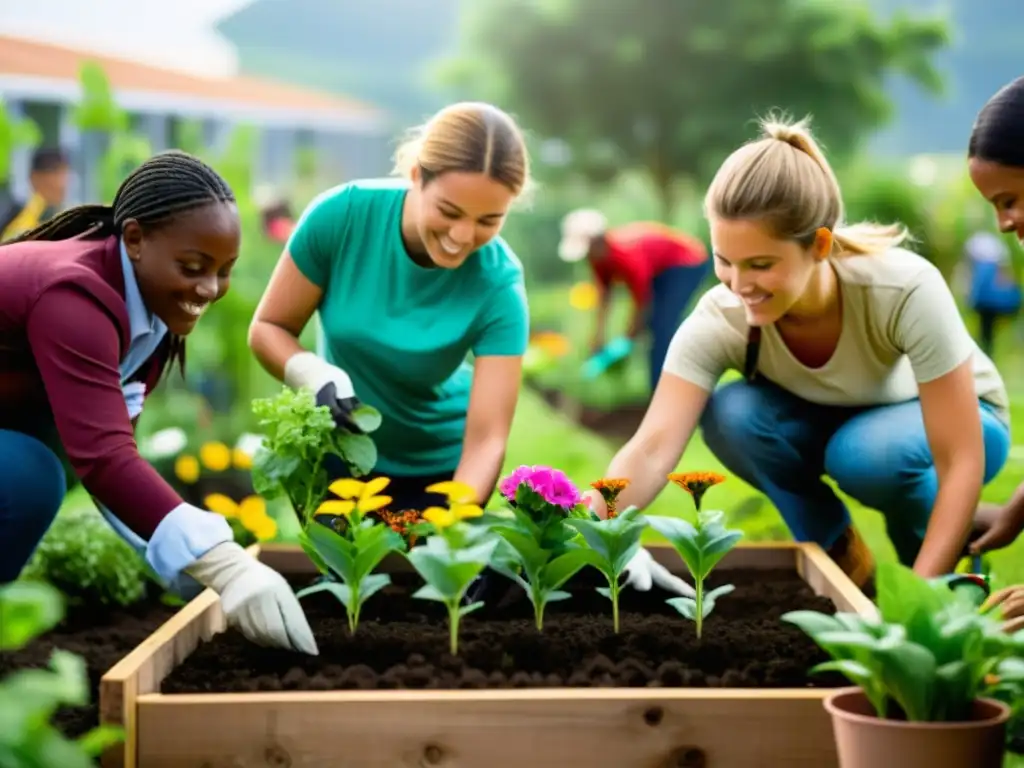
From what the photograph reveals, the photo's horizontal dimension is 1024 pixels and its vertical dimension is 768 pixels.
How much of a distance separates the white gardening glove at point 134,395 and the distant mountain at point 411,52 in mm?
11086

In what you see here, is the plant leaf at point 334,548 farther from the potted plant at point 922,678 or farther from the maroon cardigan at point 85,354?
the potted plant at point 922,678

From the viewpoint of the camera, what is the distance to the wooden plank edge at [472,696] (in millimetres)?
1737

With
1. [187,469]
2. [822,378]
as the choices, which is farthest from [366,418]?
[187,469]

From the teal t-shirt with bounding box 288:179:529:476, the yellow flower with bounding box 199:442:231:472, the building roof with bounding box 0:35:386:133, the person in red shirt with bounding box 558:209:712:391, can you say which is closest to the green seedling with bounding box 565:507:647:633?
the teal t-shirt with bounding box 288:179:529:476

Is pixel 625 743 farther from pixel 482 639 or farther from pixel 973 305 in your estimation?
pixel 973 305

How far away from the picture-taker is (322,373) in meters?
2.57

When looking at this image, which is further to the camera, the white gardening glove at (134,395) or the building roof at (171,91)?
the building roof at (171,91)

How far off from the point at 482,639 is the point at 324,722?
397 millimetres

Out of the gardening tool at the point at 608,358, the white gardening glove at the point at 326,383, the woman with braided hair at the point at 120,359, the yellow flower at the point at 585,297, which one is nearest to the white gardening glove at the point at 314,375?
the white gardening glove at the point at 326,383

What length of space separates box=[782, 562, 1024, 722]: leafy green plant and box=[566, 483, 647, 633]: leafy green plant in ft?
1.74

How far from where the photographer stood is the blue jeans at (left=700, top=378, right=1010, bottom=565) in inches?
101

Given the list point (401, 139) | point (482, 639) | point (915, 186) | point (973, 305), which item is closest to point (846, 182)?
point (915, 186)

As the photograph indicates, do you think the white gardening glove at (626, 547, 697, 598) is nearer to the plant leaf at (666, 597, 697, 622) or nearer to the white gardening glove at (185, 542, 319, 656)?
the plant leaf at (666, 597, 697, 622)

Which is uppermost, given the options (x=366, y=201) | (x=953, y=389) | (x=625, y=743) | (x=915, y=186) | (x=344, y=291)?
(x=915, y=186)
